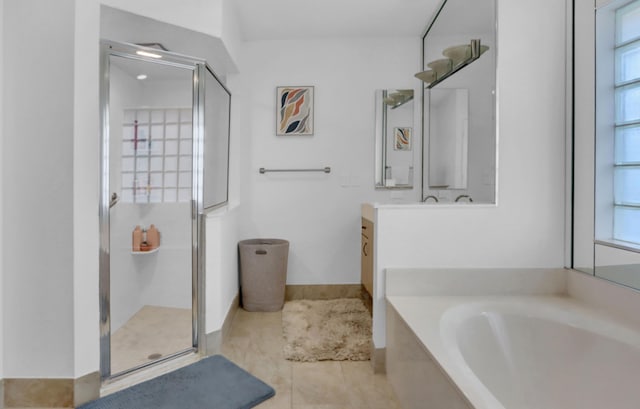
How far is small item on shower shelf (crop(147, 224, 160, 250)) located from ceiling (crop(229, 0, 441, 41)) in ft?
5.63

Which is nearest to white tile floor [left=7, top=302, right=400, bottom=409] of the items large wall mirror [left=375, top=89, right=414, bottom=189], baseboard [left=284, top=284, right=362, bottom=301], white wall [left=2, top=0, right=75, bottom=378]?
white wall [left=2, top=0, right=75, bottom=378]

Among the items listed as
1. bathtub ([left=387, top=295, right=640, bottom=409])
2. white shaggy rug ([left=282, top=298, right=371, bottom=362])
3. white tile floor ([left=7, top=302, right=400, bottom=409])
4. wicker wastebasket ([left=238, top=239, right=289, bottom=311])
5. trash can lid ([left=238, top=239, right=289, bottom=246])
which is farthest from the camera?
trash can lid ([left=238, top=239, right=289, bottom=246])

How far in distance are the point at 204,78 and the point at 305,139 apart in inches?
49.9

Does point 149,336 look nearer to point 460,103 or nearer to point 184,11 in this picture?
point 184,11

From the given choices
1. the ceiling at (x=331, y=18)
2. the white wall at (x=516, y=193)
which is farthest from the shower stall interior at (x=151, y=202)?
the white wall at (x=516, y=193)

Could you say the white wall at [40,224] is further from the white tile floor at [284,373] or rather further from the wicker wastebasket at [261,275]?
the wicker wastebasket at [261,275]

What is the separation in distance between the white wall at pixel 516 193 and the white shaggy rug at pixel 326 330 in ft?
1.41

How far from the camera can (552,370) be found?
1.53 m

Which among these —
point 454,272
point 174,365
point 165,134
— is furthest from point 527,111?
point 174,365

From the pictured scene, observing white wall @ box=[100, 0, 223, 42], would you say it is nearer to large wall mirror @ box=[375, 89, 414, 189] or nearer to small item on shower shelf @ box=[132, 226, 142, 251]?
small item on shower shelf @ box=[132, 226, 142, 251]

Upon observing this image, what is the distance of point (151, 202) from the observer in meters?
2.05

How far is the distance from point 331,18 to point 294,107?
78cm

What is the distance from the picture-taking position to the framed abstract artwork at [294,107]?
129 inches

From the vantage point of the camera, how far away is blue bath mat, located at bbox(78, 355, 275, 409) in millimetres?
1687
